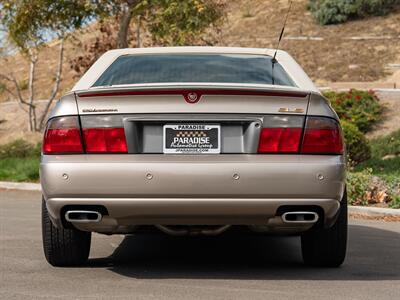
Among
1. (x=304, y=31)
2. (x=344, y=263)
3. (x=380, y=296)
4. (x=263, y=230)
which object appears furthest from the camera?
(x=304, y=31)

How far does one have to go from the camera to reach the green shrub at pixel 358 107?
80.0 feet

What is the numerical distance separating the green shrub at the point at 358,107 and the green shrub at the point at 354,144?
3.63m

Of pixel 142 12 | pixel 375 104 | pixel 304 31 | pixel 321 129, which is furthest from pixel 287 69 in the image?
pixel 304 31

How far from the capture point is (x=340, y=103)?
2466cm

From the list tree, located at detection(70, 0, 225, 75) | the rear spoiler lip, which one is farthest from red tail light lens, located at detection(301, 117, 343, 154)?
tree, located at detection(70, 0, 225, 75)

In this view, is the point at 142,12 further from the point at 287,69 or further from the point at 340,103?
the point at 287,69

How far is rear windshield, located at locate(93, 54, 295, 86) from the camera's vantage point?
793cm

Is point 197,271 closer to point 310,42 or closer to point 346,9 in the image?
point 310,42

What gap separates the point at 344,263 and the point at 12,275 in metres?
2.55

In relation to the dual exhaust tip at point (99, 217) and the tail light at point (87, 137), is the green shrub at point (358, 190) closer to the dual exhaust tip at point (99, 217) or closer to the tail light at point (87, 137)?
the dual exhaust tip at point (99, 217)

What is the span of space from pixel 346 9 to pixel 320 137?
3437 cm

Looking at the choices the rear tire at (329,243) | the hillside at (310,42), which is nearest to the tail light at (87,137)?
the rear tire at (329,243)

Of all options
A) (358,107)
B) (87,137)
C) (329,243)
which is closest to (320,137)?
(329,243)

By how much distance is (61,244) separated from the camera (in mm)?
7641
